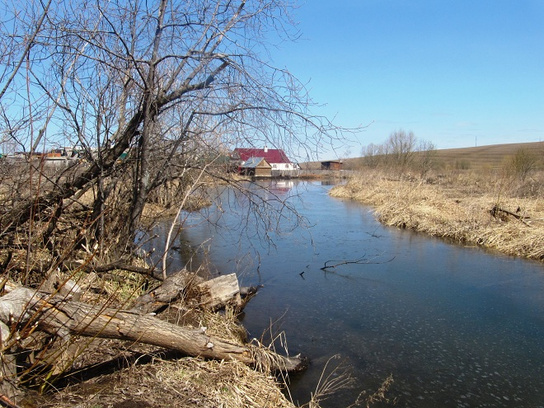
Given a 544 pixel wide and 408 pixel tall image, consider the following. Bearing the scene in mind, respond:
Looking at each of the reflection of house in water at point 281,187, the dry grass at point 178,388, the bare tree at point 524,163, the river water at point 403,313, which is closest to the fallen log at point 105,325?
the dry grass at point 178,388

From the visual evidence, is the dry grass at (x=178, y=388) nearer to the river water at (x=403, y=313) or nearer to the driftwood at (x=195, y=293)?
the driftwood at (x=195, y=293)

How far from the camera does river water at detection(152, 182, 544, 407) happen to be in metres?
5.04

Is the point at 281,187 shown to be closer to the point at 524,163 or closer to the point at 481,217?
the point at 481,217

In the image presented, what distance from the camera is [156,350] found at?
165 inches

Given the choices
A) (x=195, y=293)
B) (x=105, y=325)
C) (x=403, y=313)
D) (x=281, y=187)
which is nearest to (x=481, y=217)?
(x=281, y=187)

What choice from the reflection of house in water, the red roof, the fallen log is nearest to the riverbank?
the reflection of house in water

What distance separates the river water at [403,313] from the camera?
504cm

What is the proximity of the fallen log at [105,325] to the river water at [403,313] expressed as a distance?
111 cm

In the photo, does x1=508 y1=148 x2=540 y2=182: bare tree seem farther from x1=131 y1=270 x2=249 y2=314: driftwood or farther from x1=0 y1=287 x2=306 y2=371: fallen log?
x1=0 y1=287 x2=306 y2=371: fallen log

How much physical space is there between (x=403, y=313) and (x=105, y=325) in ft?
17.1

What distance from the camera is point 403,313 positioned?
7129 millimetres

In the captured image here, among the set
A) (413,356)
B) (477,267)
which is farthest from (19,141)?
(477,267)

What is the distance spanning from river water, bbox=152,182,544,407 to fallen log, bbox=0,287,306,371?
43.6 inches

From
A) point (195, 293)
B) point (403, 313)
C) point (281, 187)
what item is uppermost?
point (281, 187)
